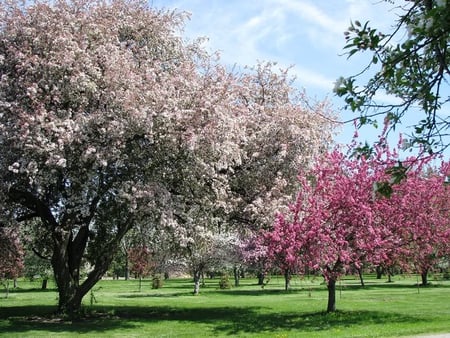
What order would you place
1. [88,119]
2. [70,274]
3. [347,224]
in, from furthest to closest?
[70,274], [347,224], [88,119]

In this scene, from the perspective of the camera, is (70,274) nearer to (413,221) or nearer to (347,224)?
(347,224)

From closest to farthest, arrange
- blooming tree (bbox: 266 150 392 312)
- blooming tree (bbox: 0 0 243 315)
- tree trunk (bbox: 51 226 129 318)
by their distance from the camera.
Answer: blooming tree (bbox: 0 0 243 315), blooming tree (bbox: 266 150 392 312), tree trunk (bbox: 51 226 129 318)

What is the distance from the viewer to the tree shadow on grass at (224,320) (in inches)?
655

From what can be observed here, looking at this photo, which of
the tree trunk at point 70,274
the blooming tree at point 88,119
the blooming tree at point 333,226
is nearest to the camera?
the blooming tree at point 88,119

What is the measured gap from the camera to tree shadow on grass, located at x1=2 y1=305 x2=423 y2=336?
16625mm

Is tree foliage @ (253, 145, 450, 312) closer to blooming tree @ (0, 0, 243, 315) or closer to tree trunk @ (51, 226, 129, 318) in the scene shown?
blooming tree @ (0, 0, 243, 315)

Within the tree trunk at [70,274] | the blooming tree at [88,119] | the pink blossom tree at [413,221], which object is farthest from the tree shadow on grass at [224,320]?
the pink blossom tree at [413,221]

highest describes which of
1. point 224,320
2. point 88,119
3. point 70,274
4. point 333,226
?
point 88,119

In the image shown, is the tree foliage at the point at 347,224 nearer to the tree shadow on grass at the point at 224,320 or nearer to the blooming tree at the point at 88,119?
the tree shadow on grass at the point at 224,320

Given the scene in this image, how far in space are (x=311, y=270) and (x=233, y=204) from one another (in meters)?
4.16

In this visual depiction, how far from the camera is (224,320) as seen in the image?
1947 cm

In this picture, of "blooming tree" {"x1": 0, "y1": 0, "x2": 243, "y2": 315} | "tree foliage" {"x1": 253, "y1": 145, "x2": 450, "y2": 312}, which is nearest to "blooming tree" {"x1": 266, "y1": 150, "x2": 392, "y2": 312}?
"tree foliage" {"x1": 253, "y1": 145, "x2": 450, "y2": 312}

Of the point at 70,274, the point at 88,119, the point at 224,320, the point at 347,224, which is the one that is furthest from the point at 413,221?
the point at 70,274

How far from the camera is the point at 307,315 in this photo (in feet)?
66.5
